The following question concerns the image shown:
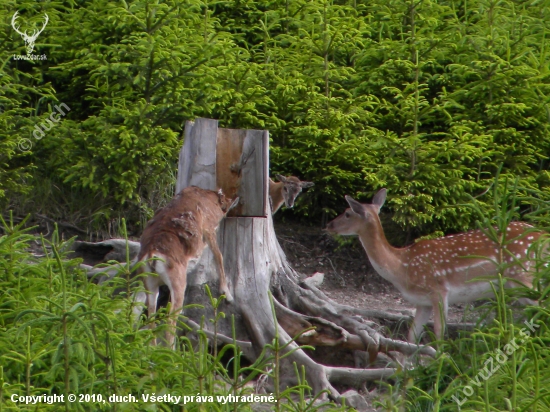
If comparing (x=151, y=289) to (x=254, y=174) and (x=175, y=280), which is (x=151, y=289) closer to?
(x=175, y=280)

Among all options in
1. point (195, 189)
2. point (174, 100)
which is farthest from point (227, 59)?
point (195, 189)

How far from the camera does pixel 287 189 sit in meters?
8.28

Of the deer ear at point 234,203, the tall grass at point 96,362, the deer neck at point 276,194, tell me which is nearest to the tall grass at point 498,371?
the tall grass at point 96,362

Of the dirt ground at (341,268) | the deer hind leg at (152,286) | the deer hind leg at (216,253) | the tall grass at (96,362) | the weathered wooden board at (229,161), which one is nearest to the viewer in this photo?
the tall grass at (96,362)

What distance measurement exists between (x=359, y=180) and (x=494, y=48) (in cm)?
195

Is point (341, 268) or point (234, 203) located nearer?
point (234, 203)

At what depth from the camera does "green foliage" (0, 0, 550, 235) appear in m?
7.59

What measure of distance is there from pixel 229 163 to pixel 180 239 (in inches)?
37.5

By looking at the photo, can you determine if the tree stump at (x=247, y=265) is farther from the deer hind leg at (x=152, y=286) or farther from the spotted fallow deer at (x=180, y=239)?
the deer hind leg at (x=152, y=286)

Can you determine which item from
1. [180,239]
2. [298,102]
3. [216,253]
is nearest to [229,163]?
[216,253]

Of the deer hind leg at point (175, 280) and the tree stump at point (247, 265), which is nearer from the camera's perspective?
the deer hind leg at point (175, 280)

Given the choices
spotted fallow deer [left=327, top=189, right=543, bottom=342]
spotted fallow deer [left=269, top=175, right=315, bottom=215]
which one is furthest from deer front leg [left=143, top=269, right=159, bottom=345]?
spotted fallow deer [left=269, top=175, right=315, bottom=215]

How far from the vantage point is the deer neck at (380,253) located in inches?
→ 281

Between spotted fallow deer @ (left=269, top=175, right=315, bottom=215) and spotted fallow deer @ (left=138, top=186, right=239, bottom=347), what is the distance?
6.62 ft
